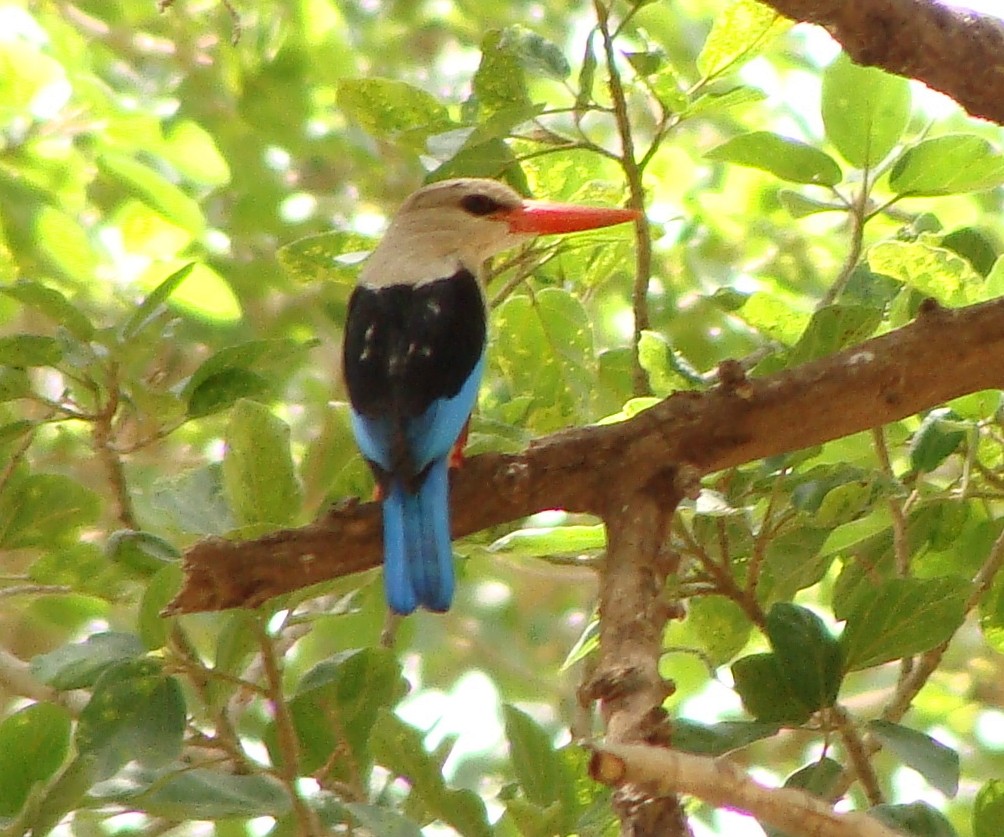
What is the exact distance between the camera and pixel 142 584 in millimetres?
1978

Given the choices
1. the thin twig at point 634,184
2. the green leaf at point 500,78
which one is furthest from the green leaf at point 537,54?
the thin twig at point 634,184

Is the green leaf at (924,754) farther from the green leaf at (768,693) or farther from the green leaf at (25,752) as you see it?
the green leaf at (25,752)

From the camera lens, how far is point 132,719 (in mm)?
1681

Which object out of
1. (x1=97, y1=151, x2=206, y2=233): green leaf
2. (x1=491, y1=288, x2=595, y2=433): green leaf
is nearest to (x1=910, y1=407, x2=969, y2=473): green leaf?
(x1=491, y1=288, x2=595, y2=433): green leaf

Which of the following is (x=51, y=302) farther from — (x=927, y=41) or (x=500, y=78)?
(x=927, y=41)

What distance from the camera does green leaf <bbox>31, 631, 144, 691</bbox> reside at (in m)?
1.73

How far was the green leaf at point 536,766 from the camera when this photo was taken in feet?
5.71

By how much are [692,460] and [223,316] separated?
1.32m

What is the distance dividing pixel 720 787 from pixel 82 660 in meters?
0.90

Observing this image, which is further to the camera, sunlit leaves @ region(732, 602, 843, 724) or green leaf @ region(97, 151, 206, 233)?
green leaf @ region(97, 151, 206, 233)

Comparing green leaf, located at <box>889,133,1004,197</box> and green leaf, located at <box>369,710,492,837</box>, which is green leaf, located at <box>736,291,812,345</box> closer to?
green leaf, located at <box>889,133,1004,197</box>

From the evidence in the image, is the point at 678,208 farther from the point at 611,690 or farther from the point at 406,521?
the point at 611,690

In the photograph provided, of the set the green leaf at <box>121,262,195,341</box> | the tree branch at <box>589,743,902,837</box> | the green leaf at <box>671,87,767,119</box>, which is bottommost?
the tree branch at <box>589,743,902,837</box>

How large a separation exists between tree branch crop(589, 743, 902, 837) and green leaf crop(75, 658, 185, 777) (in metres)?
0.71
